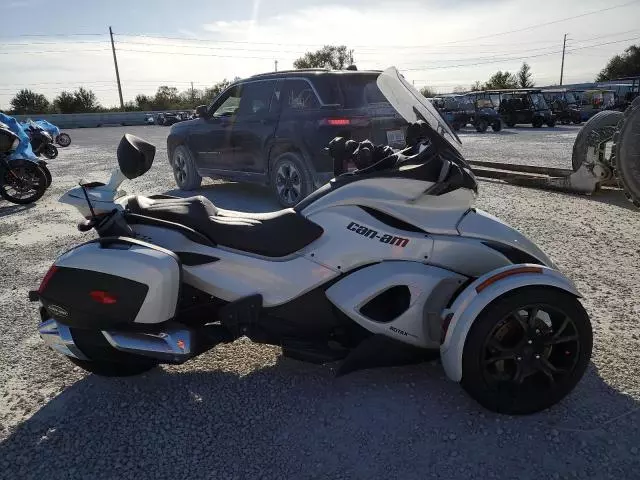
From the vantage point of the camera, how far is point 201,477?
2.14 metres

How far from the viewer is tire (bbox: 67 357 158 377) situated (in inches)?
110

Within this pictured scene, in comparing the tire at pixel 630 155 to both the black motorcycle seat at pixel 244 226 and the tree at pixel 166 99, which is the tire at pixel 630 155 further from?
the tree at pixel 166 99

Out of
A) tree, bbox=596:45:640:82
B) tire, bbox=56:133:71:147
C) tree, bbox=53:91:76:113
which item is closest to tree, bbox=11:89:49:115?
tree, bbox=53:91:76:113

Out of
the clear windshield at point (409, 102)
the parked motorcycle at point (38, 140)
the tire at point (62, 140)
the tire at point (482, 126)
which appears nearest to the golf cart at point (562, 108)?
the tire at point (482, 126)

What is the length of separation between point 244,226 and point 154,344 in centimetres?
74

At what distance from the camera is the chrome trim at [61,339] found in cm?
249

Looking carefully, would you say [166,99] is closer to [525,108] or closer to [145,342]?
[525,108]

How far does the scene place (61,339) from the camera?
250 cm

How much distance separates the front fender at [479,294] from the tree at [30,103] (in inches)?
2390

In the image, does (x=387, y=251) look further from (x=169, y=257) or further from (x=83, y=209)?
(x=83, y=209)

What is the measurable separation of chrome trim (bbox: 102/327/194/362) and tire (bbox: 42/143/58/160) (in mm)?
13968

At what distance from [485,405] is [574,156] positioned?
271 inches

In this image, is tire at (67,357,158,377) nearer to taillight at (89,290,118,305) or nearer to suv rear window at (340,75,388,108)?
taillight at (89,290,118,305)

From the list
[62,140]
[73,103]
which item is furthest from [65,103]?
[62,140]
